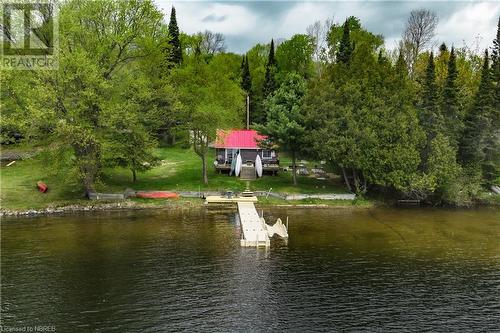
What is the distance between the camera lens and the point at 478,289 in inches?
1187

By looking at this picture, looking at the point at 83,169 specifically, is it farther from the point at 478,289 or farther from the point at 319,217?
the point at 478,289

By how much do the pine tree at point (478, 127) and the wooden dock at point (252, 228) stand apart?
101 ft

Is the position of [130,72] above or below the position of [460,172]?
above

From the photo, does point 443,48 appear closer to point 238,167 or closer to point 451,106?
point 451,106

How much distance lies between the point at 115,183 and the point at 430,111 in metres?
41.7

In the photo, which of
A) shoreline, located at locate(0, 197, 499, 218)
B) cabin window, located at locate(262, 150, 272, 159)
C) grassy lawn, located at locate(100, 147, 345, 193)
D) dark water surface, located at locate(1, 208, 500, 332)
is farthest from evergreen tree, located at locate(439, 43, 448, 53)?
dark water surface, located at locate(1, 208, 500, 332)

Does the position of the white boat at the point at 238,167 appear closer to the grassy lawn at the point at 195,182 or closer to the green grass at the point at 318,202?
the grassy lawn at the point at 195,182

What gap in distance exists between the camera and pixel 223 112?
58.1 metres

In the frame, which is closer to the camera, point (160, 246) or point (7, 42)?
point (160, 246)

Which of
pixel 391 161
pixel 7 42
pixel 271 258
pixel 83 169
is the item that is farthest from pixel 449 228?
pixel 7 42

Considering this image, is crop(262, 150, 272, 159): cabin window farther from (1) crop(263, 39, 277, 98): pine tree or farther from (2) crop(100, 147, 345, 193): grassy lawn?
(1) crop(263, 39, 277, 98): pine tree

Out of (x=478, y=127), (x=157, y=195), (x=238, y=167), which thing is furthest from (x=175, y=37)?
(x=478, y=127)

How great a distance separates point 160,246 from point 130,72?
2707 centimetres

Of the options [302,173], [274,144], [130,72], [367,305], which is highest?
[130,72]
